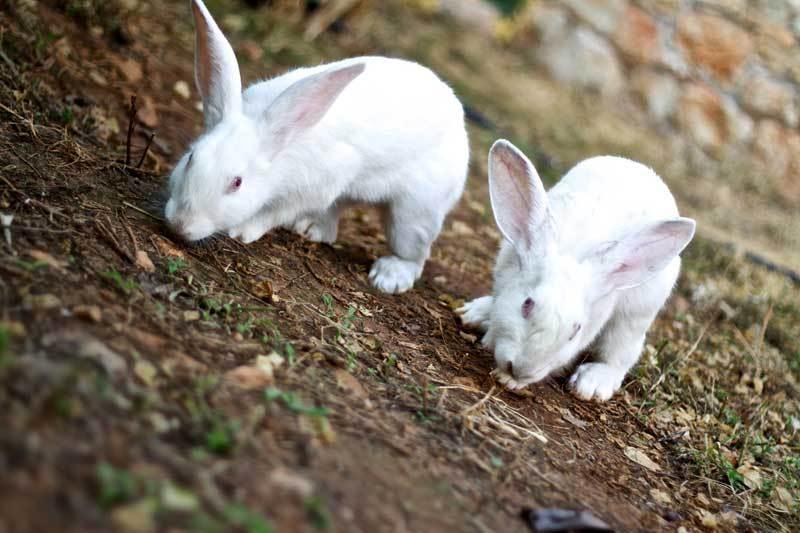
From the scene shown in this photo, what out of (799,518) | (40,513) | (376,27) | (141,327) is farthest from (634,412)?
(376,27)

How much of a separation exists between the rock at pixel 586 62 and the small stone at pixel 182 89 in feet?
20.4

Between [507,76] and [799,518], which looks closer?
[799,518]

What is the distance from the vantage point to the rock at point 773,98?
33.6 ft

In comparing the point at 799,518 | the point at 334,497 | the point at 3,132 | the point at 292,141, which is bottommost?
the point at 799,518

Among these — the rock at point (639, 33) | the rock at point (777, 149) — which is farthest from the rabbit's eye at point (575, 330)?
the rock at point (639, 33)

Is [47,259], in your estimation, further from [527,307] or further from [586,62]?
[586,62]

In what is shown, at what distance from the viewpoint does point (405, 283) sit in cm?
440

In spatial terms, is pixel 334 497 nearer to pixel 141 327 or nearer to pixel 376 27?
pixel 141 327

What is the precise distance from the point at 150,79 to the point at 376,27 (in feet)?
13.4

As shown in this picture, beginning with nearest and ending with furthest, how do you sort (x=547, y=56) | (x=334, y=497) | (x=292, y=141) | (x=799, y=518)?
(x=334, y=497)
(x=799, y=518)
(x=292, y=141)
(x=547, y=56)

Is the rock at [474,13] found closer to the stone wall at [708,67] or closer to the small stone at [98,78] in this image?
the stone wall at [708,67]

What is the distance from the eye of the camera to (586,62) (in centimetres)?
1074

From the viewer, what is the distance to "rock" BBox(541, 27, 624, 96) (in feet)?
34.9

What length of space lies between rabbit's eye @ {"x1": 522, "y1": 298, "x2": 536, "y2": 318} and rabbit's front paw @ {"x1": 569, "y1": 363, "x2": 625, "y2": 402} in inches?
32.4
